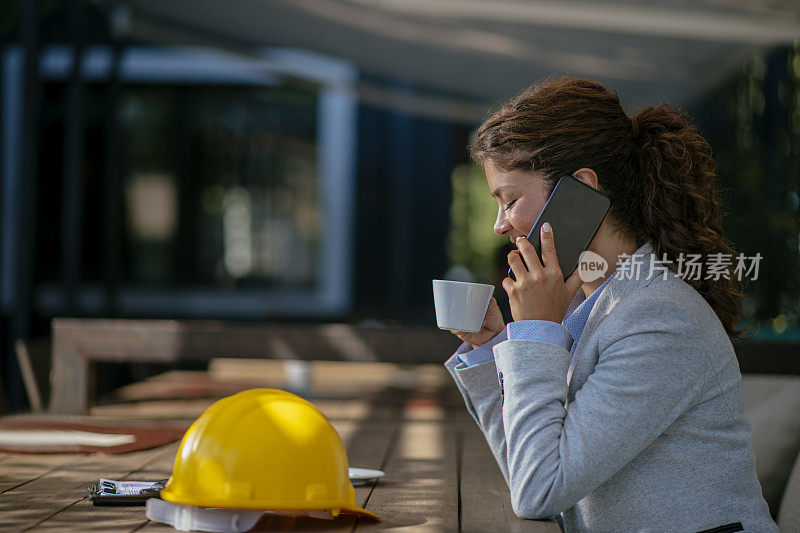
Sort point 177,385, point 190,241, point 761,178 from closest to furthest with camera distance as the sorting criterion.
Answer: point 177,385 → point 761,178 → point 190,241

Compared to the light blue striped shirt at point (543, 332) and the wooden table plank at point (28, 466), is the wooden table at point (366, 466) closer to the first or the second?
the wooden table plank at point (28, 466)

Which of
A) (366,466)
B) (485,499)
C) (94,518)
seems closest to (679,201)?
(485,499)

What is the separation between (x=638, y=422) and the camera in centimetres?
152

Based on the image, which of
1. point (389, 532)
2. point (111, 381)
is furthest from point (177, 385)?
point (389, 532)

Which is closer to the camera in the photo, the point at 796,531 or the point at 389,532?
the point at 389,532

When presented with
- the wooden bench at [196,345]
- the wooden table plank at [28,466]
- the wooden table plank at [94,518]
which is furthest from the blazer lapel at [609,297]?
the wooden bench at [196,345]

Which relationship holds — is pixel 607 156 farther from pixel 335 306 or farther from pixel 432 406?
pixel 335 306

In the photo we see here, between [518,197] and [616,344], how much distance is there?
1.25 ft

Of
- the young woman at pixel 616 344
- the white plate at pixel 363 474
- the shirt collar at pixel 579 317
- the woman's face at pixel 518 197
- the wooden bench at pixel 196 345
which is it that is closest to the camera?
the young woman at pixel 616 344

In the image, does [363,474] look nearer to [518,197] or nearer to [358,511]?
[358,511]

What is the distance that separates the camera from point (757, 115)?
19.9ft

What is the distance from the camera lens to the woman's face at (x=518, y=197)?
5.83 ft

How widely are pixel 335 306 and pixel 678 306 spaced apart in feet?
24.0

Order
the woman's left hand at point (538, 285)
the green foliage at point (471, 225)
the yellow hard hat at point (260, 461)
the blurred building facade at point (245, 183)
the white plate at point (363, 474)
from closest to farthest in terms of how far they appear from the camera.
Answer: the yellow hard hat at point (260, 461)
the woman's left hand at point (538, 285)
the white plate at point (363, 474)
the blurred building facade at point (245, 183)
the green foliage at point (471, 225)
